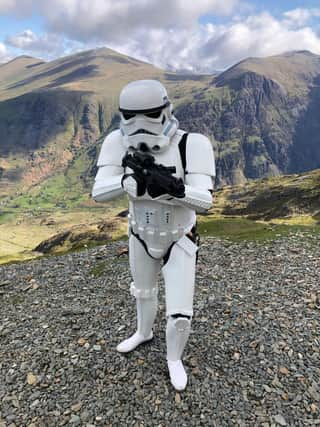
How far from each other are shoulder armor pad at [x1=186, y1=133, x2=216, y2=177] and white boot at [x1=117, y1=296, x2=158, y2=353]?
10.2 feet

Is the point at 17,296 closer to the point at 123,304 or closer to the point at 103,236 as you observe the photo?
the point at 123,304

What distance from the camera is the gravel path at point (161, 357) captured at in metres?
7.37

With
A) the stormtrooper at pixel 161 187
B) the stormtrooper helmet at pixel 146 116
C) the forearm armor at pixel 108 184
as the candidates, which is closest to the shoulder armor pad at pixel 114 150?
the stormtrooper at pixel 161 187

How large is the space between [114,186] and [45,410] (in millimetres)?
4564

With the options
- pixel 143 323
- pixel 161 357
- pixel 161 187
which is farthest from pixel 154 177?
pixel 161 357

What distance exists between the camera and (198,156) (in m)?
6.45

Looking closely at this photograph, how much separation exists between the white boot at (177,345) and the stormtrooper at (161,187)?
0.02 meters

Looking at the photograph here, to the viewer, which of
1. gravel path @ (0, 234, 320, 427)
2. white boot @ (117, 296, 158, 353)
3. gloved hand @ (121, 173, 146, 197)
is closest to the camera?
gloved hand @ (121, 173, 146, 197)

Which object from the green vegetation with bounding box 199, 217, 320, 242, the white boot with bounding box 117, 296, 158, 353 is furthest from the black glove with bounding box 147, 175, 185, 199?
the green vegetation with bounding box 199, 217, 320, 242

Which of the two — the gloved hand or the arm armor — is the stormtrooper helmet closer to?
the arm armor

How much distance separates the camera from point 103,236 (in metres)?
68.2

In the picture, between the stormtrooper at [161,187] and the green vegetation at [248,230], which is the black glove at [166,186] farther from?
the green vegetation at [248,230]

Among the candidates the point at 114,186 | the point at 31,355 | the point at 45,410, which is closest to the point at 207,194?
the point at 114,186

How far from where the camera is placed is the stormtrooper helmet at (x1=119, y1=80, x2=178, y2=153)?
20.1ft
